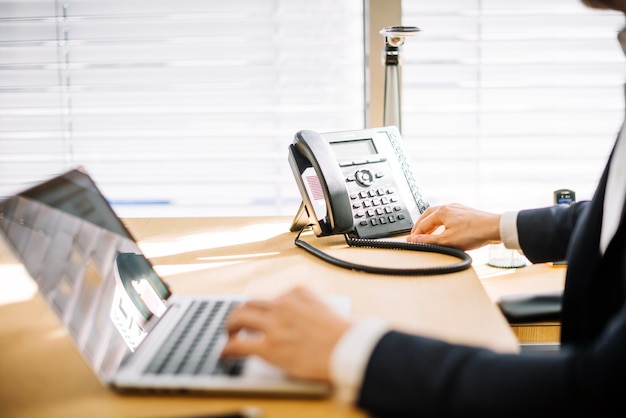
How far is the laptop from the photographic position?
0.67m

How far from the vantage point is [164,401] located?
0.65 meters

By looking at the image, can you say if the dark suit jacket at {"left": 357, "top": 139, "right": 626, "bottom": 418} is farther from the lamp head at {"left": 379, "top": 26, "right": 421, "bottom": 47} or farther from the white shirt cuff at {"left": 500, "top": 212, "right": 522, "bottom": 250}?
the lamp head at {"left": 379, "top": 26, "right": 421, "bottom": 47}

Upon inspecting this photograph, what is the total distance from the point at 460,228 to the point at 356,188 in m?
0.22

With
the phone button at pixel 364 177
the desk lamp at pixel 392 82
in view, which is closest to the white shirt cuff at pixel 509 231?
the phone button at pixel 364 177

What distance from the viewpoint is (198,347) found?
738mm

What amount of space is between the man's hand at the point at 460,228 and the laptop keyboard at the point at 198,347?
480 mm

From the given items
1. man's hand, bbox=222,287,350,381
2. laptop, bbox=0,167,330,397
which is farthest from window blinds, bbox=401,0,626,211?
man's hand, bbox=222,287,350,381

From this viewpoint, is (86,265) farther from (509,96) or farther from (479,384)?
(509,96)

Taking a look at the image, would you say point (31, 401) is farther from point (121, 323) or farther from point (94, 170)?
point (94, 170)

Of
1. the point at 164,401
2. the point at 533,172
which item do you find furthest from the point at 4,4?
the point at 164,401

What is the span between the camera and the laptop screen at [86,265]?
2.34 feet

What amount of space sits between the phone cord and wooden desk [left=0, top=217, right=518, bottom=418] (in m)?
0.01

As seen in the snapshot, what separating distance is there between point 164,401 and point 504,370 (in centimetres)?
32

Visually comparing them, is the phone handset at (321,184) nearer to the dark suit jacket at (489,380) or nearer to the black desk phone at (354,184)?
the black desk phone at (354,184)
